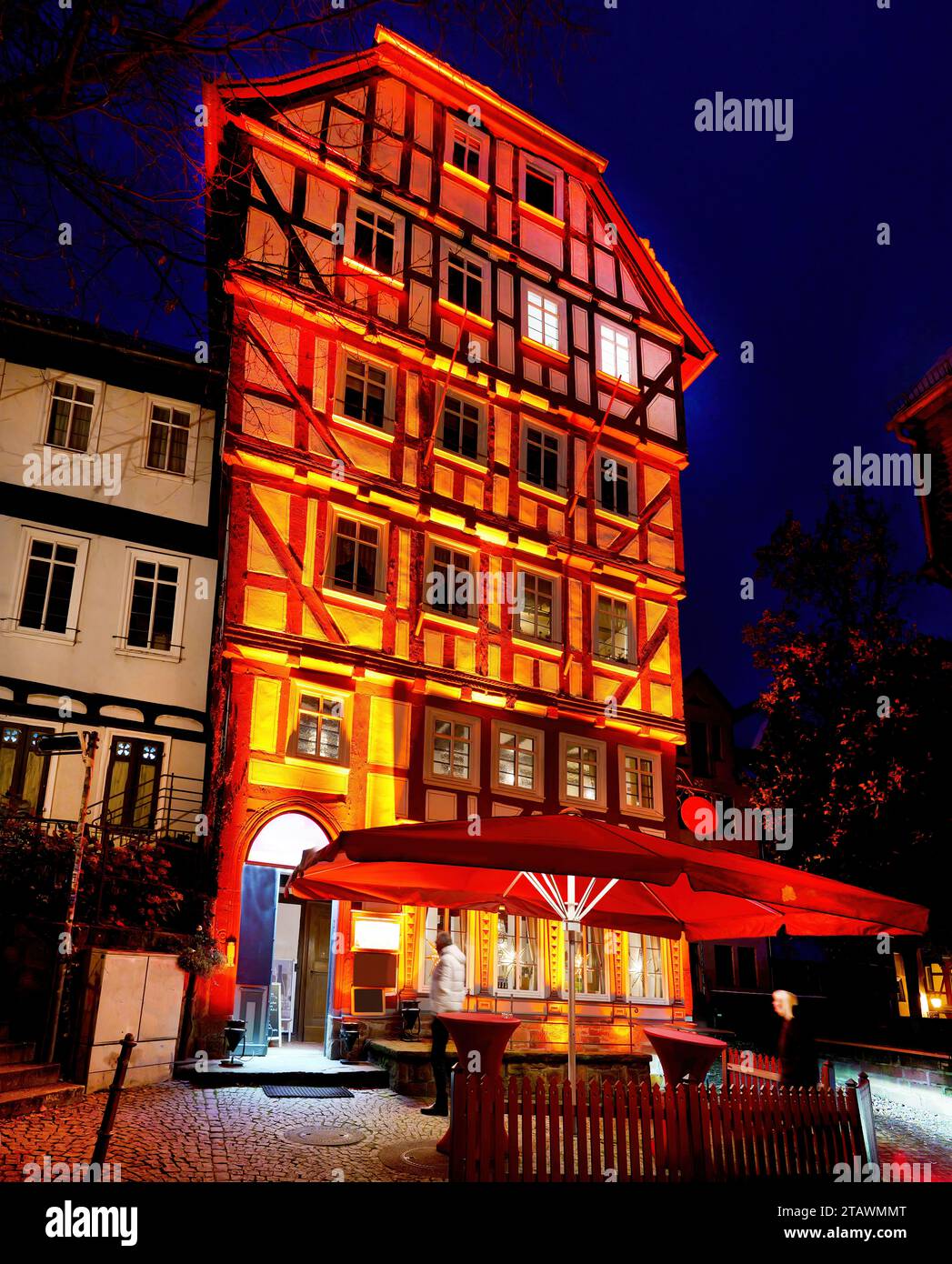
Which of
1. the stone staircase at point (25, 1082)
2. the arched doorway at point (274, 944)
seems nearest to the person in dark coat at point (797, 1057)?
the stone staircase at point (25, 1082)

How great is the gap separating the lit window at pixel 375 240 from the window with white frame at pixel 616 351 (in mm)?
5703

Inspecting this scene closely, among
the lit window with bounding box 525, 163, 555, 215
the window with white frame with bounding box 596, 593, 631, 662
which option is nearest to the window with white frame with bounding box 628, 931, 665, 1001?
the window with white frame with bounding box 596, 593, 631, 662

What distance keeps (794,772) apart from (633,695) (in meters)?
5.70

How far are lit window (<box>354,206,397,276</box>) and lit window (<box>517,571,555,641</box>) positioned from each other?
692 cm

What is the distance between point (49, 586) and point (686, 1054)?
12.2 meters

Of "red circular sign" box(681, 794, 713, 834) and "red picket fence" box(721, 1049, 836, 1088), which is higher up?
"red circular sign" box(681, 794, 713, 834)

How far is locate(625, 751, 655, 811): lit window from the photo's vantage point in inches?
787

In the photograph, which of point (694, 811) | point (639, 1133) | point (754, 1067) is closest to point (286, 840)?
point (754, 1067)

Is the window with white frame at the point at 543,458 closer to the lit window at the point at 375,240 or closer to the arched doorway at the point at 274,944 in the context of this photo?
the lit window at the point at 375,240

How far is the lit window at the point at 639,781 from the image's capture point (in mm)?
19984

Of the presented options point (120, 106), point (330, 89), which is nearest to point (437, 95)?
point (330, 89)

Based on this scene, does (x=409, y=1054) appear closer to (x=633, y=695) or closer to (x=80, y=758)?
(x=80, y=758)

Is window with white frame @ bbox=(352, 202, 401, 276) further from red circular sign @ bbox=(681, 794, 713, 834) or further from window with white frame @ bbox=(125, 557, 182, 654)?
red circular sign @ bbox=(681, 794, 713, 834)

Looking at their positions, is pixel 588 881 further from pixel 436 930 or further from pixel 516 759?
pixel 516 759
